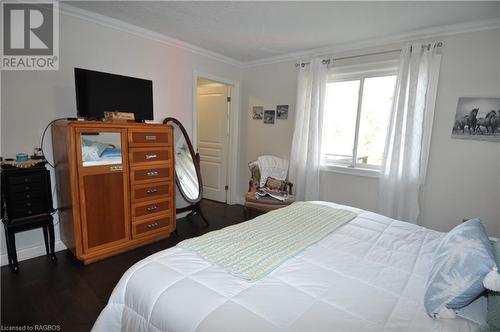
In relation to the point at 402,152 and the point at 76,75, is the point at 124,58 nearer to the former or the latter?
the point at 76,75

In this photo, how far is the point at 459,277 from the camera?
3.34 ft

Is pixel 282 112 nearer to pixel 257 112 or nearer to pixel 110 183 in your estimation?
pixel 257 112

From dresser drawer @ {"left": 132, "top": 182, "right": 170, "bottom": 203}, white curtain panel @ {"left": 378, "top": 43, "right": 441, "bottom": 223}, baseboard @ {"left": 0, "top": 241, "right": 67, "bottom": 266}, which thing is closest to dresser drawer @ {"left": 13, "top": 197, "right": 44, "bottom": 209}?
baseboard @ {"left": 0, "top": 241, "right": 67, "bottom": 266}

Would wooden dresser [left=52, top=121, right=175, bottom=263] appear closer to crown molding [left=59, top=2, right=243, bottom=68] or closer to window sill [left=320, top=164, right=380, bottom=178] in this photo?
crown molding [left=59, top=2, right=243, bottom=68]

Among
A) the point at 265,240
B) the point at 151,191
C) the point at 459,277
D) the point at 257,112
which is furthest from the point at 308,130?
the point at 459,277

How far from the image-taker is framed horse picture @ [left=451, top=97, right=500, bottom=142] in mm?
2465

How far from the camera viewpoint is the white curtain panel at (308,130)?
3439mm

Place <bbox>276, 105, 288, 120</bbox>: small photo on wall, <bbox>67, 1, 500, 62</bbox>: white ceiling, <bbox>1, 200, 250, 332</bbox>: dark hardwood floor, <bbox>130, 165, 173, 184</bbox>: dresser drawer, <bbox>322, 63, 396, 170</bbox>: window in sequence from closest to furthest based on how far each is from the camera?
<bbox>1, 200, 250, 332</bbox>: dark hardwood floor, <bbox>67, 1, 500, 62</bbox>: white ceiling, <bbox>130, 165, 173, 184</bbox>: dresser drawer, <bbox>322, 63, 396, 170</bbox>: window, <bbox>276, 105, 288, 120</bbox>: small photo on wall

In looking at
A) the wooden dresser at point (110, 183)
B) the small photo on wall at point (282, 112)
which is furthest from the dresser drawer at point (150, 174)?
the small photo on wall at point (282, 112)

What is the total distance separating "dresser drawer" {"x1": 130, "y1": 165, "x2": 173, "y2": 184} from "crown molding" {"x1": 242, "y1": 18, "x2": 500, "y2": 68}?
2.38 metres

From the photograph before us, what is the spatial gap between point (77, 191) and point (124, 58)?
1.62 metres

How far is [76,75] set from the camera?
7.77ft

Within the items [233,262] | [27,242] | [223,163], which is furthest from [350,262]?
[223,163]

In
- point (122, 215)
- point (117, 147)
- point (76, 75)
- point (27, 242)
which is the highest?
point (76, 75)
